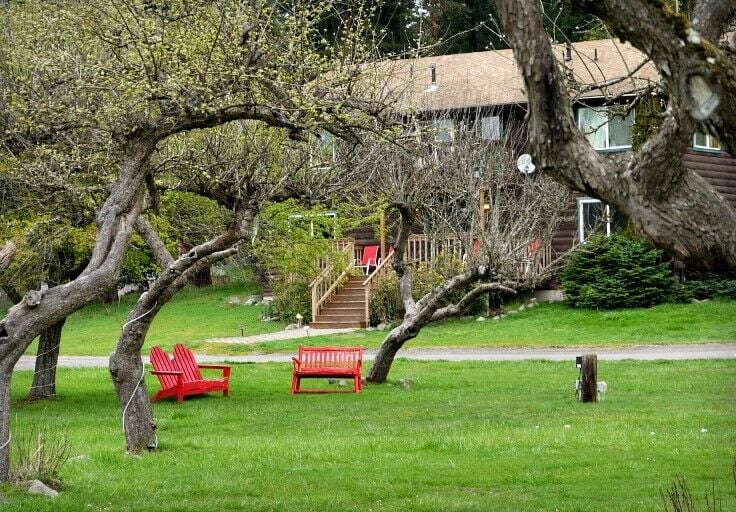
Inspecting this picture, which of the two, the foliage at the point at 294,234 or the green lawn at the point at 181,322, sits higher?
the foliage at the point at 294,234

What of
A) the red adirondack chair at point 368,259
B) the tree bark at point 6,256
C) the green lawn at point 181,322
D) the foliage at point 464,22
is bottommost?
the green lawn at point 181,322

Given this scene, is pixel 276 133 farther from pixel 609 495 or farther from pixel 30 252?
pixel 609 495

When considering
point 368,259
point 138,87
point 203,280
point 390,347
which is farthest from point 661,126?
point 203,280

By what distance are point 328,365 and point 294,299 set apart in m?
16.2

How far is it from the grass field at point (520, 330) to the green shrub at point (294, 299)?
0.55 metres

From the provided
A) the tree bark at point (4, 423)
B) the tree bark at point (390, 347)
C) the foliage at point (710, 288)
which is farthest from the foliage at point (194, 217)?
the foliage at point (710, 288)

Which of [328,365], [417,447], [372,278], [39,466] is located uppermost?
[372,278]

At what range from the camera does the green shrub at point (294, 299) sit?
38562mm

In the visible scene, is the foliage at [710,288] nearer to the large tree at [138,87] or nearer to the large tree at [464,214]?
the large tree at [464,214]

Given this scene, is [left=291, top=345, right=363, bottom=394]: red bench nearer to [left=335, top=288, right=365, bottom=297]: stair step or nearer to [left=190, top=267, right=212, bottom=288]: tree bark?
[left=335, top=288, right=365, bottom=297]: stair step

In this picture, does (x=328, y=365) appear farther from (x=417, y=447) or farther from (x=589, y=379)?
(x=417, y=447)

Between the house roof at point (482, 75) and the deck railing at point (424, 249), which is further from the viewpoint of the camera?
the house roof at point (482, 75)

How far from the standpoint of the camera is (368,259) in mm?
41062

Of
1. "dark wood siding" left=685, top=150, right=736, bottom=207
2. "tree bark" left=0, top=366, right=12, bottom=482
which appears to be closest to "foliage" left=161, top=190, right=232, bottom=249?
"tree bark" left=0, top=366, right=12, bottom=482
